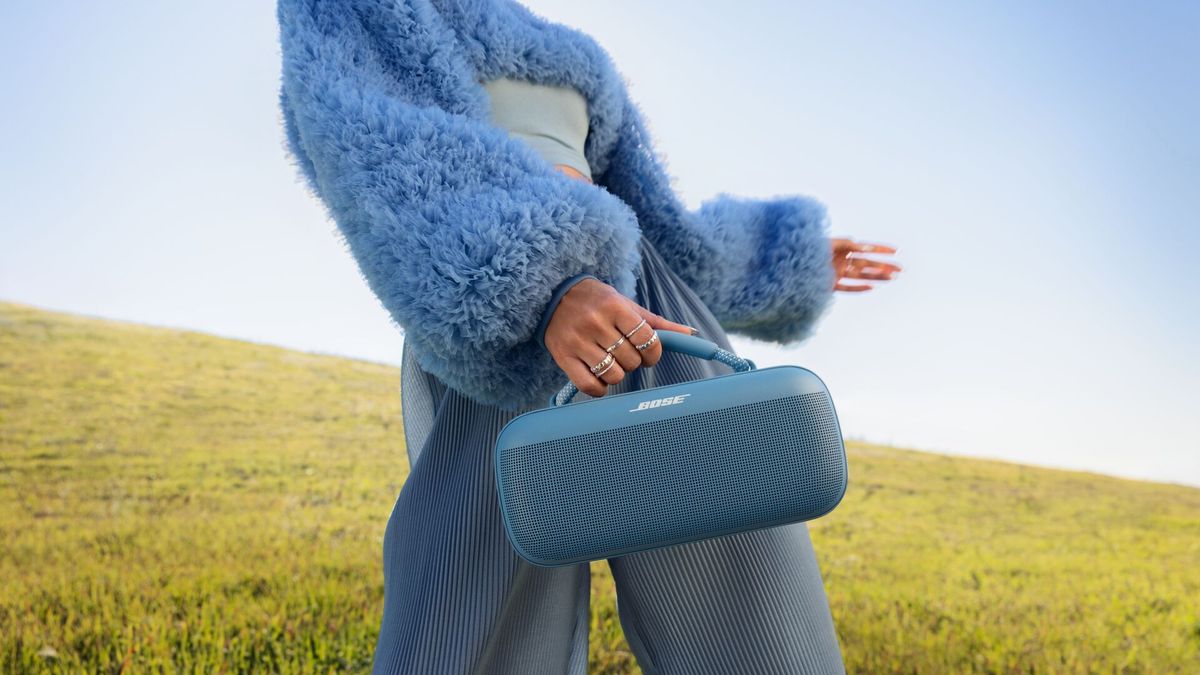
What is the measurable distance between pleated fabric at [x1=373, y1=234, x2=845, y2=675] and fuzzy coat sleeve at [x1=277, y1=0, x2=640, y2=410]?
17cm

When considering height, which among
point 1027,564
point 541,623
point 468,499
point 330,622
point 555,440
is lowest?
point 330,622

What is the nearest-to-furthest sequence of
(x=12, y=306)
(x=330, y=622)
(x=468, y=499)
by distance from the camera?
(x=468, y=499), (x=330, y=622), (x=12, y=306)

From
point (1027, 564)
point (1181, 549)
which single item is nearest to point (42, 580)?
point (1027, 564)

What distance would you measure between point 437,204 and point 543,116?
0.33 metres

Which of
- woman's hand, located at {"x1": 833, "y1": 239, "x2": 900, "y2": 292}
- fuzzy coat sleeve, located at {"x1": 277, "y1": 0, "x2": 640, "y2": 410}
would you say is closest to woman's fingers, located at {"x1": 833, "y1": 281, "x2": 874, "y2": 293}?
woman's hand, located at {"x1": 833, "y1": 239, "x2": 900, "y2": 292}

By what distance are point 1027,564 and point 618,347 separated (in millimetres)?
2645

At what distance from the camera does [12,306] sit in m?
3.88

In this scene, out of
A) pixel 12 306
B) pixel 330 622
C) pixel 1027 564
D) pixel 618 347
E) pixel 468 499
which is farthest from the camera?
pixel 12 306

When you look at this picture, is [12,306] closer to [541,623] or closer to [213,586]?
[213,586]

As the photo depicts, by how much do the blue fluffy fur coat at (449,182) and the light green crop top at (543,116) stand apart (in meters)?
0.02

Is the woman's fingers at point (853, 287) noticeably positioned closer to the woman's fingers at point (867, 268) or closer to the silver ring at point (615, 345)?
the woman's fingers at point (867, 268)

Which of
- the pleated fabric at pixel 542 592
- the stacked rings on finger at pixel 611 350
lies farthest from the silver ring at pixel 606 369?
Result: the pleated fabric at pixel 542 592

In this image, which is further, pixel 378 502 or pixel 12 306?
pixel 12 306

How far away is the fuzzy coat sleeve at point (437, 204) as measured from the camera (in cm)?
79
